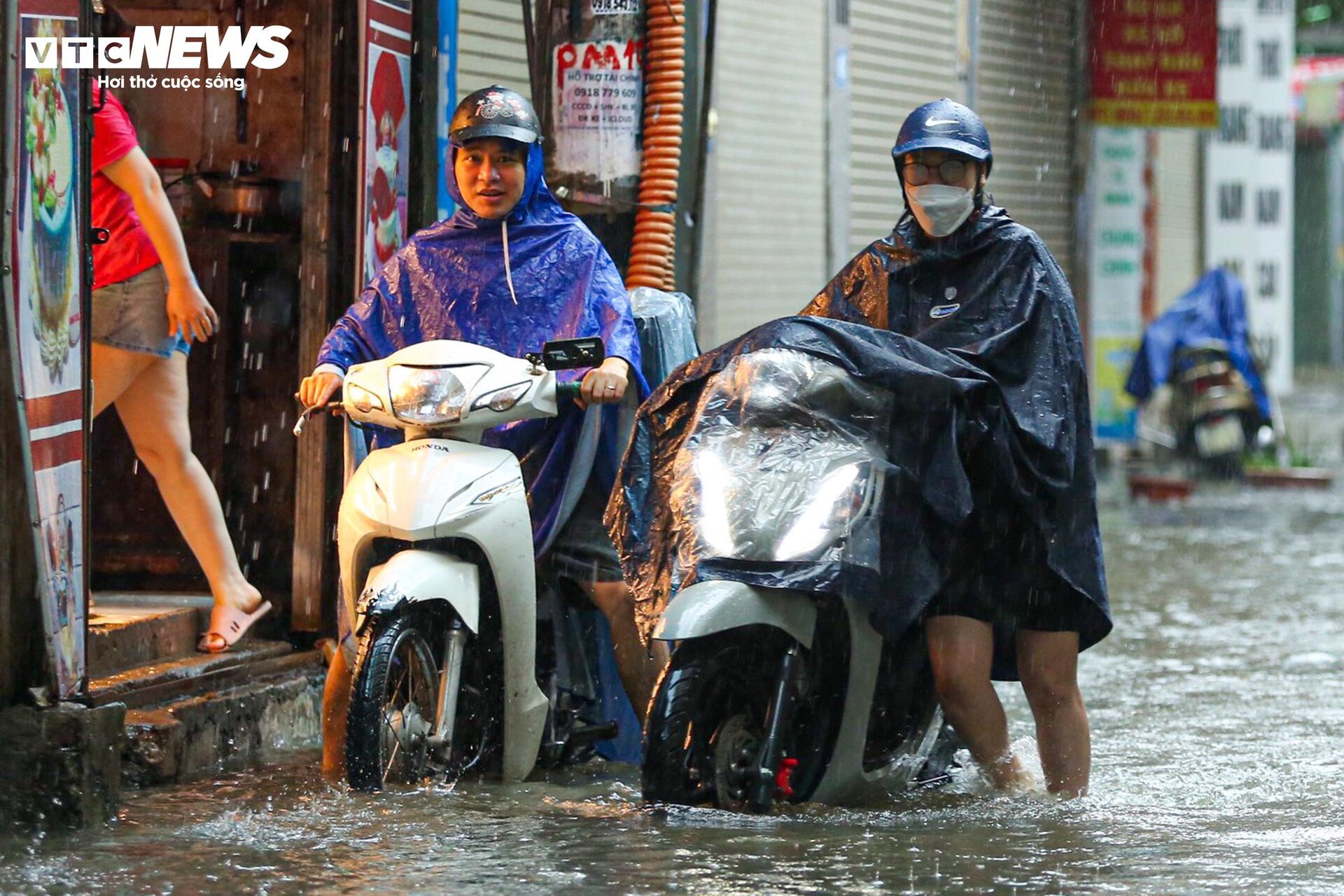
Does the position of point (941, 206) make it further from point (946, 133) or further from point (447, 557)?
point (447, 557)

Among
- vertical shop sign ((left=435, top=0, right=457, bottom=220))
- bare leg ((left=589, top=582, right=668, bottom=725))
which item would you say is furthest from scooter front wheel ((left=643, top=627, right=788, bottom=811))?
vertical shop sign ((left=435, top=0, right=457, bottom=220))

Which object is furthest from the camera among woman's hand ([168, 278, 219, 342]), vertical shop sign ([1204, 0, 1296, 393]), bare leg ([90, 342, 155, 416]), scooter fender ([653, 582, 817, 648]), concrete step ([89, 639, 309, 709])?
vertical shop sign ([1204, 0, 1296, 393])

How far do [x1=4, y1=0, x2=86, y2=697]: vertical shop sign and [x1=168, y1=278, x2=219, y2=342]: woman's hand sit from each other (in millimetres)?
1426

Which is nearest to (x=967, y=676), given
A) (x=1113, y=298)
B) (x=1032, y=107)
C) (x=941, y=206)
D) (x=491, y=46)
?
(x=941, y=206)

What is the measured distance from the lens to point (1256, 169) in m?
24.6

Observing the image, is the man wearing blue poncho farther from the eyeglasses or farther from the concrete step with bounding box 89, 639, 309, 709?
the concrete step with bounding box 89, 639, 309, 709

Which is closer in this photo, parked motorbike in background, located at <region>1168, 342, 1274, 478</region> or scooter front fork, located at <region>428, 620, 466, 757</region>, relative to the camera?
scooter front fork, located at <region>428, 620, 466, 757</region>

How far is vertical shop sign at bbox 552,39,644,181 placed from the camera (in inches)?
299

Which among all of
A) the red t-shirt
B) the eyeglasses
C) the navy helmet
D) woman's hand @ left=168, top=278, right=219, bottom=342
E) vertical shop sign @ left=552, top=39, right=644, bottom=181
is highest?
vertical shop sign @ left=552, top=39, right=644, bottom=181

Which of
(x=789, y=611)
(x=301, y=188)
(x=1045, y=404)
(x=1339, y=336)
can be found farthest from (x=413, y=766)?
(x=1339, y=336)

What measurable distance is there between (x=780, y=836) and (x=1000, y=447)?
1112 millimetres

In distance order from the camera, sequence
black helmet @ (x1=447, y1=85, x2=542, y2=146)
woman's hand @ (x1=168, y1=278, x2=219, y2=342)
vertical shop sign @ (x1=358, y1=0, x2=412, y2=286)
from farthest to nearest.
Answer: vertical shop sign @ (x1=358, y1=0, x2=412, y2=286), woman's hand @ (x1=168, y1=278, x2=219, y2=342), black helmet @ (x1=447, y1=85, x2=542, y2=146)

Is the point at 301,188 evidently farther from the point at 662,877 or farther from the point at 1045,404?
the point at 662,877

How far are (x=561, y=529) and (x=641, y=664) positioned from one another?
44cm
